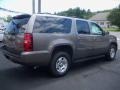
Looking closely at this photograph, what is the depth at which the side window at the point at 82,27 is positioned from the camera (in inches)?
277

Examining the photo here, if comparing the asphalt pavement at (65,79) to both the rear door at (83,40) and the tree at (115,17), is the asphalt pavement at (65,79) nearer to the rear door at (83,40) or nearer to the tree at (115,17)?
the rear door at (83,40)

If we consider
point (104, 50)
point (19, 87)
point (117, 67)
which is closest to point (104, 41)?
point (104, 50)

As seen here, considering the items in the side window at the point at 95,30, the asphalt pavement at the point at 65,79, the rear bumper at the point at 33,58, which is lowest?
the asphalt pavement at the point at 65,79

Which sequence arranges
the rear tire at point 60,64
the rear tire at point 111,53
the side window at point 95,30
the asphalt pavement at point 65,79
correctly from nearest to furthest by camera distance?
the asphalt pavement at point 65,79
the rear tire at point 60,64
the side window at point 95,30
the rear tire at point 111,53

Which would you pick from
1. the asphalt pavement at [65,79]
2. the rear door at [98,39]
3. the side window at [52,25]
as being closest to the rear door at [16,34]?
the side window at [52,25]

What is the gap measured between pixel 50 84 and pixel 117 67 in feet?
10.9

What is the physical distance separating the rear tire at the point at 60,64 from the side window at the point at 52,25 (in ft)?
2.45

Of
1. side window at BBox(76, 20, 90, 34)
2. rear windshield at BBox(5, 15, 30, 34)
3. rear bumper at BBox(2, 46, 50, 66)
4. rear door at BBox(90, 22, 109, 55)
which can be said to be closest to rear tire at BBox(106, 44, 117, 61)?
rear door at BBox(90, 22, 109, 55)

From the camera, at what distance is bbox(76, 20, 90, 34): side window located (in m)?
7.04

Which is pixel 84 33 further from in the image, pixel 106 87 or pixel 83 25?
pixel 106 87

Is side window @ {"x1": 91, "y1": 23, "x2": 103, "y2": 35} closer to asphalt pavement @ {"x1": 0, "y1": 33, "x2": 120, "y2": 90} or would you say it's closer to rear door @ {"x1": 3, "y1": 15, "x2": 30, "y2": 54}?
asphalt pavement @ {"x1": 0, "y1": 33, "x2": 120, "y2": 90}

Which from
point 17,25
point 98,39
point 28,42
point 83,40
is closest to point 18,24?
point 17,25

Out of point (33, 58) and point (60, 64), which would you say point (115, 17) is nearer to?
point (60, 64)

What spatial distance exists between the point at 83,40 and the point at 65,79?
Result: 1.64 m
